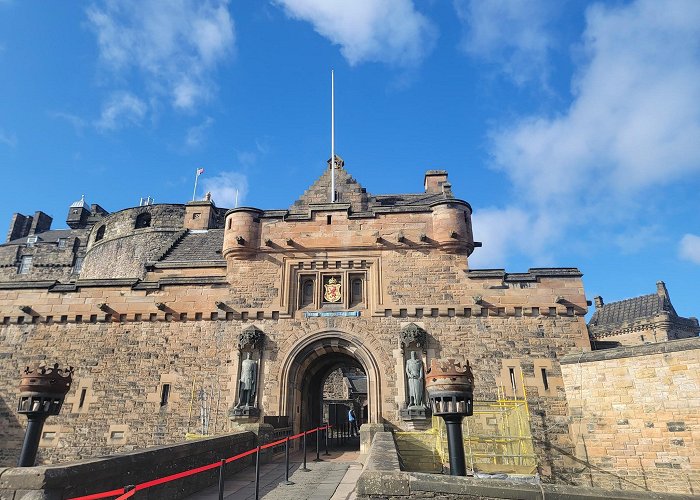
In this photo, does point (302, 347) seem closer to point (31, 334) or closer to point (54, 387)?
point (54, 387)

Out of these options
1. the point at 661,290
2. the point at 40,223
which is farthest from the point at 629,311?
the point at 40,223

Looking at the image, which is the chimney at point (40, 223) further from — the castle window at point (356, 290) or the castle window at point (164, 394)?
the castle window at point (356, 290)

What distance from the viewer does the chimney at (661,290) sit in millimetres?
37569

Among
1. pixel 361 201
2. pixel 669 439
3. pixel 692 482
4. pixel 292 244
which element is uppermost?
pixel 361 201

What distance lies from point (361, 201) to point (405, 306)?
885 cm

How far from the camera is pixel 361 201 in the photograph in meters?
23.7

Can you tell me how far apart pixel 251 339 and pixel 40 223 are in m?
48.1

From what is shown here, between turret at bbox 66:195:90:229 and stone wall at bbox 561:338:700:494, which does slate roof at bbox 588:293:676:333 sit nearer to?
stone wall at bbox 561:338:700:494

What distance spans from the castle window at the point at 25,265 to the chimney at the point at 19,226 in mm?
6405

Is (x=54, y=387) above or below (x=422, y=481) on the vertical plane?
above

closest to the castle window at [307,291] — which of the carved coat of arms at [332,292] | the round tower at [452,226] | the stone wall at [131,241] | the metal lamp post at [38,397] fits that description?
the carved coat of arms at [332,292]

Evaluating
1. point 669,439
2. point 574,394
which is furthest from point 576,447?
point 669,439

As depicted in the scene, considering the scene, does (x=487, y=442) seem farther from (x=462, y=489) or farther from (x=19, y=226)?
(x=19, y=226)

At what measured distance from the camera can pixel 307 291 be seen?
675 inches
